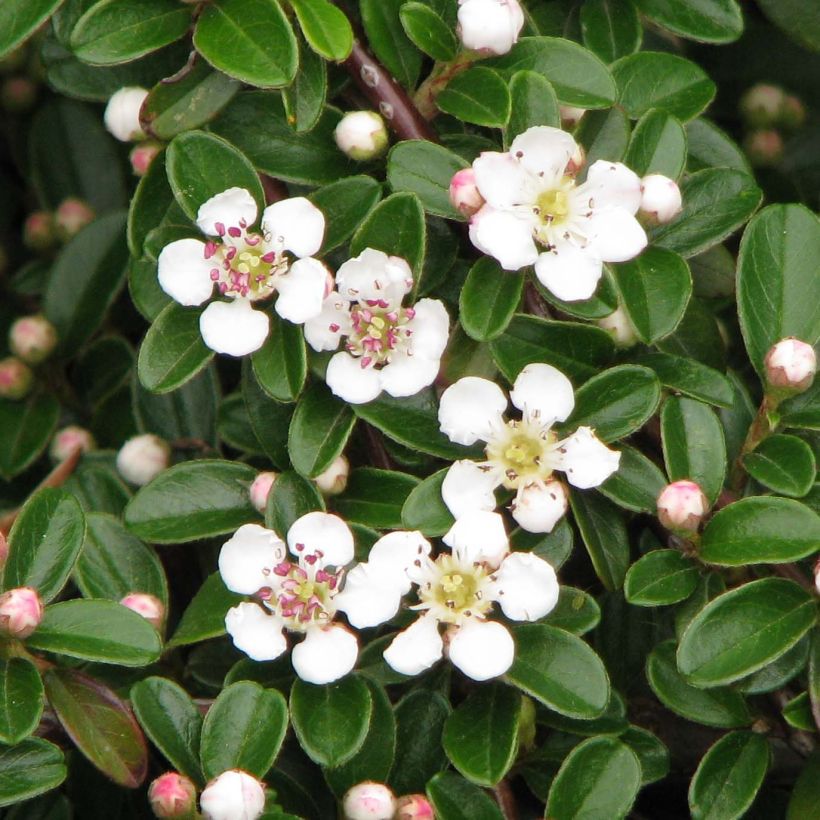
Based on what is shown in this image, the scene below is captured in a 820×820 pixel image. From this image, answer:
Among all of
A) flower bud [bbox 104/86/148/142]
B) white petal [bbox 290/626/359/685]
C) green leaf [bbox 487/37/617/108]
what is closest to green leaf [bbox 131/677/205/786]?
white petal [bbox 290/626/359/685]

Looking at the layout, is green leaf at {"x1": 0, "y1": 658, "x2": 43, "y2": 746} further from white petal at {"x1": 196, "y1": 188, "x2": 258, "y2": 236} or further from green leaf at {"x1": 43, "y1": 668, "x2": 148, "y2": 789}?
white petal at {"x1": 196, "y1": 188, "x2": 258, "y2": 236}

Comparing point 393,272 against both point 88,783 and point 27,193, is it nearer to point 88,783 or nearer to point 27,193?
point 88,783

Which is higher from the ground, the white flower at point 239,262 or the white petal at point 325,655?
the white flower at point 239,262

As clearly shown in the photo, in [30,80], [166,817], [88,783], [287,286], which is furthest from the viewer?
[30,80]

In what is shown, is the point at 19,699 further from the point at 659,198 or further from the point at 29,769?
the point at 659,198

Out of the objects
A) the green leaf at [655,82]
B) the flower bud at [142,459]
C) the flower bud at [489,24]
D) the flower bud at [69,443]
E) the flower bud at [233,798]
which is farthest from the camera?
the flower bud at [69,443]

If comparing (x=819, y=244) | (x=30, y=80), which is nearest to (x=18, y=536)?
(x=819, y=244)

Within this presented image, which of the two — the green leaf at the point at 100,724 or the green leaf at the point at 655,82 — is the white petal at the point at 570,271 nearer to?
the green leaf at the point at 655,82

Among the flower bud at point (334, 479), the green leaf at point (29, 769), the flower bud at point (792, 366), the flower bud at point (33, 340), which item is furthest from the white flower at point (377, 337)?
the flower bud at point (33, 340)
